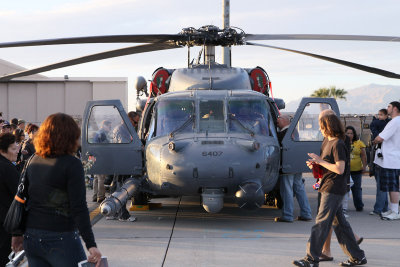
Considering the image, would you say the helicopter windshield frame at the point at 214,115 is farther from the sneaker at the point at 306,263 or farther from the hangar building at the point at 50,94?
the hangar building at the point at 50,94

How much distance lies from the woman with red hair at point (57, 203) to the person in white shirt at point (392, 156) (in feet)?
21.9

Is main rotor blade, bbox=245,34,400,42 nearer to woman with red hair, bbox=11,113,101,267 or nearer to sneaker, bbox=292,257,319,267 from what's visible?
sneaker, bbox=292,257,319,267

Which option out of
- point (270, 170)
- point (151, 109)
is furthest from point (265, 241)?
point (151, 109)

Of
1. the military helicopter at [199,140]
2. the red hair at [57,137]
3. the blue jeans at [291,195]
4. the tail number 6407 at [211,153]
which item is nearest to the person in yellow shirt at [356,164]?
the military helicopter at [199,140]

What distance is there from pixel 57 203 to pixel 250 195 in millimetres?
4558

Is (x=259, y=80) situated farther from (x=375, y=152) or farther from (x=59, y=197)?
(x=59, y=197)

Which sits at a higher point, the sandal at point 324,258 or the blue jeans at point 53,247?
the blue jeans at point 53,247

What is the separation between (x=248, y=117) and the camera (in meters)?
9.11

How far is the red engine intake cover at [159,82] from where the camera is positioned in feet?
36.6

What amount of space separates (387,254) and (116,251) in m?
3.27

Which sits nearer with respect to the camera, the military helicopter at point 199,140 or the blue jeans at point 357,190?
the military helicopter at point 199,140

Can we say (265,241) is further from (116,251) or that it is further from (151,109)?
(151,109)

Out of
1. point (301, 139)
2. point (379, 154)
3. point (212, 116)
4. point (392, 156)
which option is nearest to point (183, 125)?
point (212, 116)

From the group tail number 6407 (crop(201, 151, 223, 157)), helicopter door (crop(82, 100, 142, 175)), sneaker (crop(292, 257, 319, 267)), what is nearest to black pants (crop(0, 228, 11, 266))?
sneaker (crop(292, 257, 319, 267))
